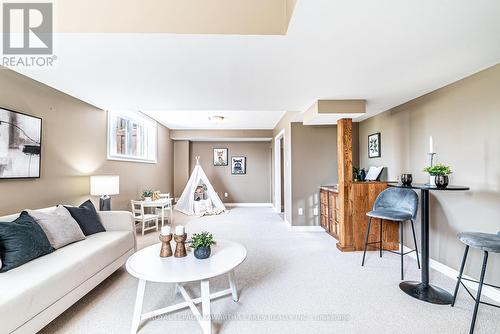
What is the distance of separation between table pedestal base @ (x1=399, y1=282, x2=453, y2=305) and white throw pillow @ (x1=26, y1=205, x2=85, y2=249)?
316 centimetres

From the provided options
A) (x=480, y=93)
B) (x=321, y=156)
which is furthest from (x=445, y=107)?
(x=321, y=156)

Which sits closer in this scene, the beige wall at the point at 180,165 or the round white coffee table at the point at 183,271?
the round white coffee table at the point at 183,271

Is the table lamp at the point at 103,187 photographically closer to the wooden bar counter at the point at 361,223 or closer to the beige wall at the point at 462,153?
the wooden bar counter at the point at 361,223

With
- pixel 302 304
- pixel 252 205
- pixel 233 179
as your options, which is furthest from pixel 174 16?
pixel 252 205

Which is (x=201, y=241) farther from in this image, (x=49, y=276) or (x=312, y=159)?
(x=312, y=159)

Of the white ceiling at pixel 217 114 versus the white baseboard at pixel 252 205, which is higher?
the white ceiling at pixel 217 114

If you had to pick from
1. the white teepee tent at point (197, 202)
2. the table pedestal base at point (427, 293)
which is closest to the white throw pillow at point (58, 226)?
the table pedestal base at point (427, 293)

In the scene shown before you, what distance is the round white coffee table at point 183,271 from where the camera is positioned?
151cm

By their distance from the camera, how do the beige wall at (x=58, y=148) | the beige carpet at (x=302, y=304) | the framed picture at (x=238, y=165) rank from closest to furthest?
1. the beige carpet at (x=302, y=304)
2. the beige wall at (x=58, y=148)
3. the framed picture at (x=238, y=165)

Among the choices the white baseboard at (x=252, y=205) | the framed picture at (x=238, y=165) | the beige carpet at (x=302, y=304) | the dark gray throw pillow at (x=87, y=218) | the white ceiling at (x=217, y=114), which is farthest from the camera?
the framed picture at (x=238, y=165)

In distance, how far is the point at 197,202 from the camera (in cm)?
585

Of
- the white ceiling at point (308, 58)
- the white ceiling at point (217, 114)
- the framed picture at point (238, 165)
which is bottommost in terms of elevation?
the framed picture at point (238, 165)

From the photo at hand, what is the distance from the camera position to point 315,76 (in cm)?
231

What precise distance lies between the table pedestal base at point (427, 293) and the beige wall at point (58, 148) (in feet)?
12.5
